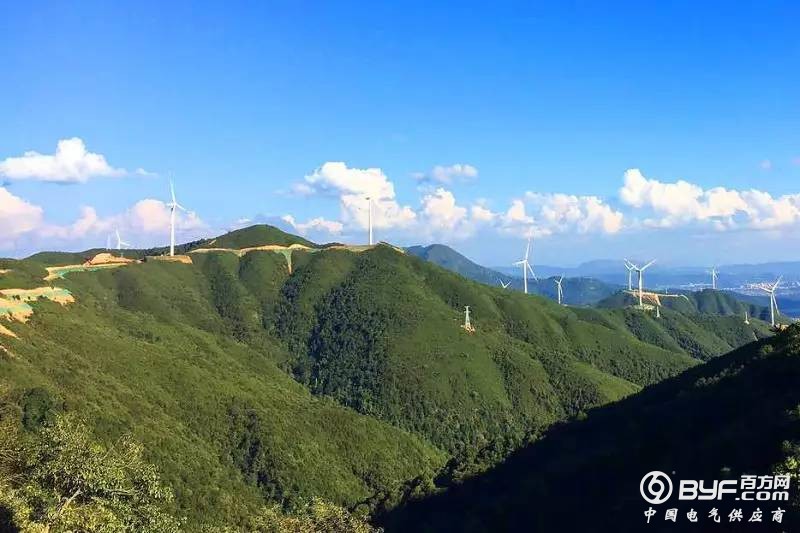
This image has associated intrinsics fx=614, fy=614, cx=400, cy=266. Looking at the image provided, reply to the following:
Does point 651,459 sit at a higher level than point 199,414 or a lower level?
higher

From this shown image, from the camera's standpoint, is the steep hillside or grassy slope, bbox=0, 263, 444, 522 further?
grassy slope, bbox=0, 263, 444, 522

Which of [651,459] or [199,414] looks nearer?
[651,459]

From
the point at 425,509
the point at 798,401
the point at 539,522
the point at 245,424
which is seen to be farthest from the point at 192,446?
the point at 798,401

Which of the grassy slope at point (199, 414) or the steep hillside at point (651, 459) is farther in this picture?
the grassy slope at point (199, 414)
